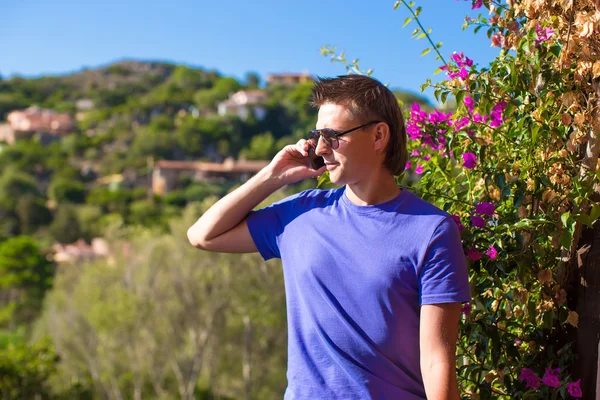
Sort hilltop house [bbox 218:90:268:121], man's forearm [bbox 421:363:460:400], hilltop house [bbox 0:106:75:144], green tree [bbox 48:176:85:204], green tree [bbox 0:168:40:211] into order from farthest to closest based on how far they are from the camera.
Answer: hilltop house [bbox 0:106:75:144], hilltop house [bbox 218:90:268:121], green tree [bbox 48:176:85:204], green tree [bbox 0:168:40:211], man's forearm [bbox 421:363:460:400]

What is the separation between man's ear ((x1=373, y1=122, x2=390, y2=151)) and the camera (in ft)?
4.98

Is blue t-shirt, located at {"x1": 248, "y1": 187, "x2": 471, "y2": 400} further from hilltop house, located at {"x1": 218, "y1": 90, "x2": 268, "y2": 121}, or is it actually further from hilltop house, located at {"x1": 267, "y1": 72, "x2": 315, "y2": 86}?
hilltop house, located at {"x1": 267, "y1": 72, "x2": 315, "y2": 86}

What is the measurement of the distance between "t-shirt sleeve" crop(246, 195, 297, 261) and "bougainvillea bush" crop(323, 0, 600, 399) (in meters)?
0.39

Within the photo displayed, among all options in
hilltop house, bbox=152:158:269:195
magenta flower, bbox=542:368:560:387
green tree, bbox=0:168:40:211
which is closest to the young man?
magenta flower, bbox=542:368:560:387

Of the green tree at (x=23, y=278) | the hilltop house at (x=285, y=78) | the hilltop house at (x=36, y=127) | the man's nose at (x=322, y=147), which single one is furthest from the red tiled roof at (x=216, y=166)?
the man's nose at (x=322, y=147)

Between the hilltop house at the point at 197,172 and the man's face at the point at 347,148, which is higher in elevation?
the hilltop house at the point at 197,172

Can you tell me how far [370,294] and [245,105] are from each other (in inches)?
3201

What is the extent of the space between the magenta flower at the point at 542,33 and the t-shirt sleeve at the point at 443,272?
0.54 m

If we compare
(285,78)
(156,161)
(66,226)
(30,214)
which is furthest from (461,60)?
(285,78)

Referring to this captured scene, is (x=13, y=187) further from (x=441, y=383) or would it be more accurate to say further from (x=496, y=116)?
(x=441, y=383)

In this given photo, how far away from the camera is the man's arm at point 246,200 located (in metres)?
1.68

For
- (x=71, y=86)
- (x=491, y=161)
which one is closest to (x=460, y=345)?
(x=491, y=161)

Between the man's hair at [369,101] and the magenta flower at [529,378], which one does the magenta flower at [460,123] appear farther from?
the magenta flower at [529,378]

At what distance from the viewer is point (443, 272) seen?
1.38 metres
